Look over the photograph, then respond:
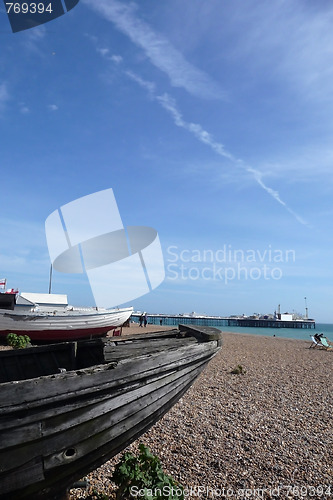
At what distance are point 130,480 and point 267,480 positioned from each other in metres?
2.32

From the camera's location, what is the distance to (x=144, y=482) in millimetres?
3992

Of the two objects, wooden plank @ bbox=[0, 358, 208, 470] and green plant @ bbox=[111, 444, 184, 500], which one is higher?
wooden plank @ bbox=[0, 358, 208, 470]

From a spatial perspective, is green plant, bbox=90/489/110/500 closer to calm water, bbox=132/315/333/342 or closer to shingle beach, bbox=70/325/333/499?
shingle beach, bbox=70/325/333/499

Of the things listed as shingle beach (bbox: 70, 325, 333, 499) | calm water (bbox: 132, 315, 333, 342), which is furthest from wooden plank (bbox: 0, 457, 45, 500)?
calm water (bbox: 132, 315, 333, 342)

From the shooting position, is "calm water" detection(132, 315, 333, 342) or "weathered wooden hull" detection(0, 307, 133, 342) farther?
"calm water" detection(132, 315, 333, 342)

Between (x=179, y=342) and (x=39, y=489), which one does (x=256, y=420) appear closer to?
(x=179, y=342)

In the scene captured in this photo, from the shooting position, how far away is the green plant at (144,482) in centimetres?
387

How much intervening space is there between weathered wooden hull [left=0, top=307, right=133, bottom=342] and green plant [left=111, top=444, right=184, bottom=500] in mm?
16811

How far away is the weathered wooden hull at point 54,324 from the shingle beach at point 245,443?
12155mm

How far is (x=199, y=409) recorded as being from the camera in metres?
8.49

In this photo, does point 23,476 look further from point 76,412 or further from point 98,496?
point 98,496

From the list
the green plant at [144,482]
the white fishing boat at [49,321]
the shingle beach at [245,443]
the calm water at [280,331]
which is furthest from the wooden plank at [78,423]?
the calm water at [280,331]

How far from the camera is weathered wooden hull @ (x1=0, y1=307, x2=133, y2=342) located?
64.1ft

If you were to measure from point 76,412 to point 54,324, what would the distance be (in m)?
18.6
